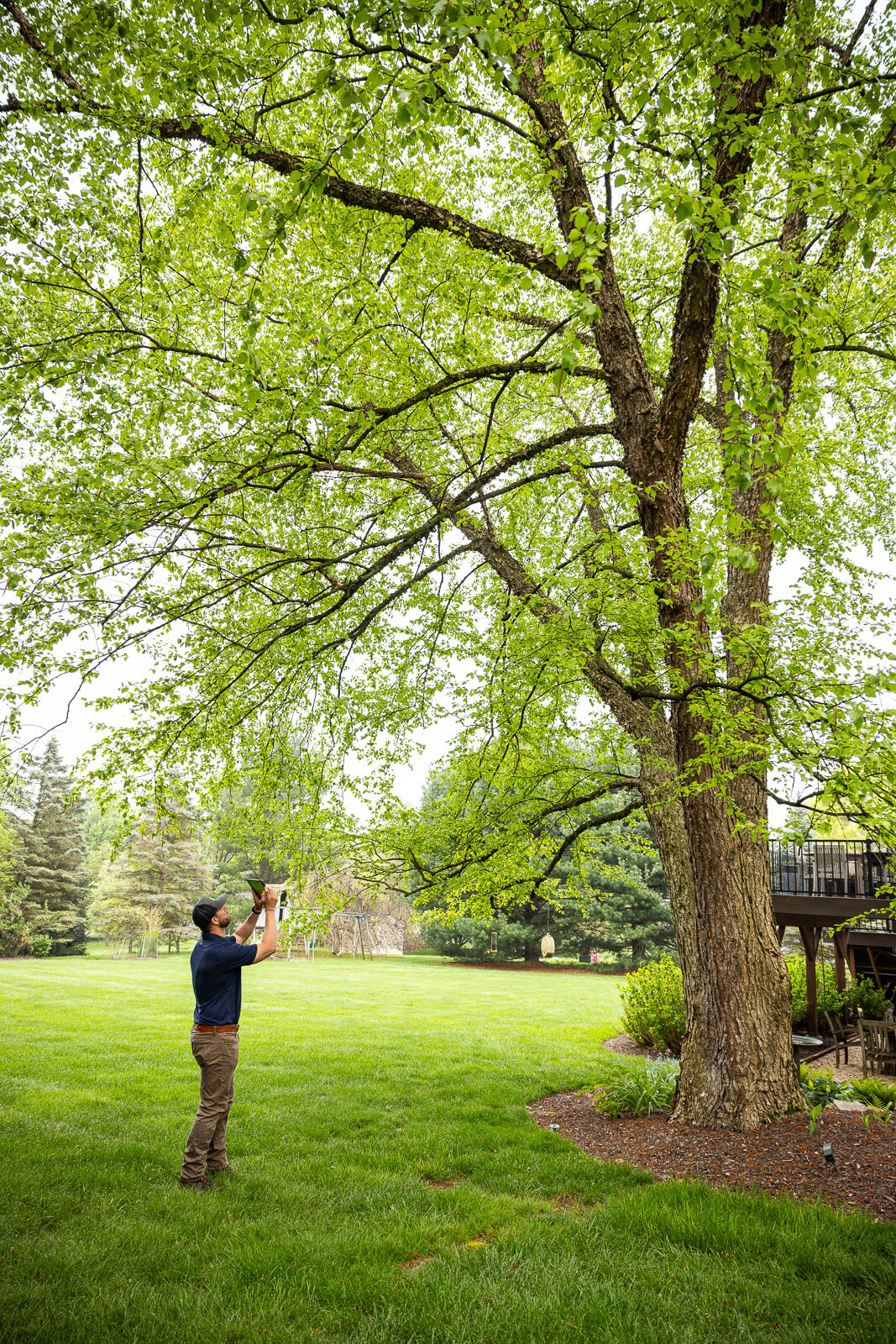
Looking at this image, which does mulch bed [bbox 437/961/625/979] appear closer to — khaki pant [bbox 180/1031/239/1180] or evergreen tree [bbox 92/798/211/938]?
evergreen tree [bbox 92/798/211/938]

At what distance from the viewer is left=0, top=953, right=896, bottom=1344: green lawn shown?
339 cm

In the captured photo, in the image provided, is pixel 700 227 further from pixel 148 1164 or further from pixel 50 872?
pixel 50 872

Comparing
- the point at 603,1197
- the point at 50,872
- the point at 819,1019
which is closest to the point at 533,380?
the point at 603,1197

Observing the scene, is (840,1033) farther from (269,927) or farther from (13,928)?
(13,928)

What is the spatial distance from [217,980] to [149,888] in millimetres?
32599

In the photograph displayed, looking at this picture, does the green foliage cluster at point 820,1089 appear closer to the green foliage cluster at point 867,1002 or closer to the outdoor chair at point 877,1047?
the outdoor chair at point 877,1047

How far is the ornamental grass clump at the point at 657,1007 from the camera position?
37.1ft

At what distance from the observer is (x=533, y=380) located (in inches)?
374

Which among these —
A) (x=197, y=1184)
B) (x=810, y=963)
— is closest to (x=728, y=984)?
(x=197, y=1184)

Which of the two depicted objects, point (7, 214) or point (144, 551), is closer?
point (7, 214)

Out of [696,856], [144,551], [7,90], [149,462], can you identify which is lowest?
[696,856]

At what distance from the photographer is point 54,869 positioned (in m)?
33.2

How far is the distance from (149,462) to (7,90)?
8.77 feet

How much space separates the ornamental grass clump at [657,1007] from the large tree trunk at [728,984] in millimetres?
4719
